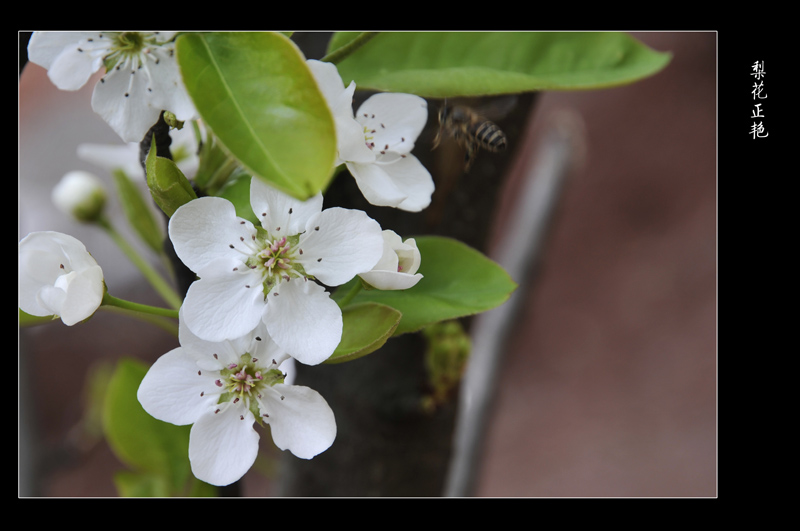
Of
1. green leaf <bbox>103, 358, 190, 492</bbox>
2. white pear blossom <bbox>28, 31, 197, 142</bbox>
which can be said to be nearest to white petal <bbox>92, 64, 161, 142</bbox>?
white pear blossom <bbox>28, 31, 197, 142</bbox>

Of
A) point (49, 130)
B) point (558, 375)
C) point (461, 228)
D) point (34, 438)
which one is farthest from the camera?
point (558, 375)

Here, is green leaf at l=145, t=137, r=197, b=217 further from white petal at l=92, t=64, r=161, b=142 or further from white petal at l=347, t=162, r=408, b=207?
white petal at l=347, t=162, r=408, b=207

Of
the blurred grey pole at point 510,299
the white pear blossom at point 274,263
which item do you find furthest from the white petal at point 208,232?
the blurred grey pole at point 510,299

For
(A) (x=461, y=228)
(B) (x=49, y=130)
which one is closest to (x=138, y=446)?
(A) (x=461, y=228)

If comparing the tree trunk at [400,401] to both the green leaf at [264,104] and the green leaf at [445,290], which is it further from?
the green leaf at [264,104]

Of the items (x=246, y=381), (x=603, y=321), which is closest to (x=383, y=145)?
(x=246, y=381)
